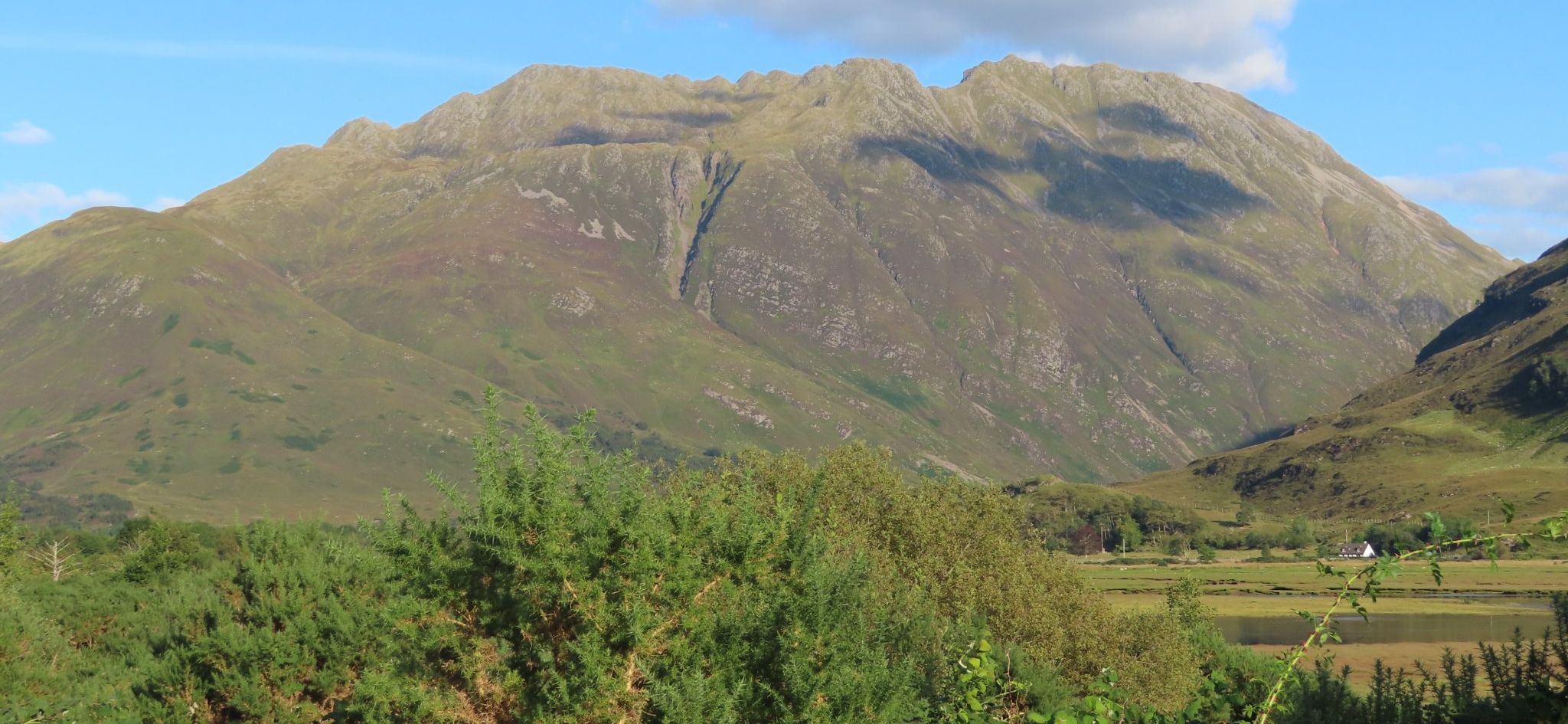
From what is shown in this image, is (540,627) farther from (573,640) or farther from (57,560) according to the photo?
(57,560)

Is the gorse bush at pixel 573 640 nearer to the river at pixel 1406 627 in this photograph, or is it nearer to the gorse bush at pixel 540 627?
the gorse bush at pixel 540 627

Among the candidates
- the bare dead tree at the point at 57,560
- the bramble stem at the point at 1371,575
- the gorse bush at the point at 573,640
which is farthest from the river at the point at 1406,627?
the bramble stem at the point at 1371,575

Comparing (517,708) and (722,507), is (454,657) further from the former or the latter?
(722,507)

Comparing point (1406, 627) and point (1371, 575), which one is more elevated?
point (1371, 575)

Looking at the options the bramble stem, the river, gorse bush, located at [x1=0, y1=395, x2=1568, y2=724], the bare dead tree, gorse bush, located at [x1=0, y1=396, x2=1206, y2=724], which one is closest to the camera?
the bramble stem

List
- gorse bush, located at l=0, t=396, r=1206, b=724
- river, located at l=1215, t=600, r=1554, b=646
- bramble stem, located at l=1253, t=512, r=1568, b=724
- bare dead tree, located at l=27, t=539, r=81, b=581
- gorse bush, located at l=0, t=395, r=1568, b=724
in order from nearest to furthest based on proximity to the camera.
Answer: bramble stem, located at l=1253, t=512, r=1568, b=724, gorse bush, located at l=0, t=395, r=1568, b=724, gorse bush, located at l=0, t=396, r=1206, b=724, bare dead tree, located at l=27, t=539, r=81, b=581, river, located at l=1215, t=600, r=1554, b=646

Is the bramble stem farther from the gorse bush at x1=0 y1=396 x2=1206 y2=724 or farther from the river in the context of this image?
the river

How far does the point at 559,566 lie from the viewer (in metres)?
26.5

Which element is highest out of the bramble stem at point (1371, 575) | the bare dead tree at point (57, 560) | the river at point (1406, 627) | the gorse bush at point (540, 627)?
the bramble stem at point (1371, 575)

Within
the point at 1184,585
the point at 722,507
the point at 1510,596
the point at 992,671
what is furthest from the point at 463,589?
the point at 1510,596

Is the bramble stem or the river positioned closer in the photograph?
the bramble stem

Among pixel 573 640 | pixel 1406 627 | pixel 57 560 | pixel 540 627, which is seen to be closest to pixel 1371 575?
pixel 573 640

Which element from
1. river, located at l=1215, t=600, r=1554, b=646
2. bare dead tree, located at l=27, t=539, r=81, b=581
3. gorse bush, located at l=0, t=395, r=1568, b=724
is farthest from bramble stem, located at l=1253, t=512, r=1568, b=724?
river, located at l=1215, t=600, r=1554, b=646

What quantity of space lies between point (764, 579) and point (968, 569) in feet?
152
